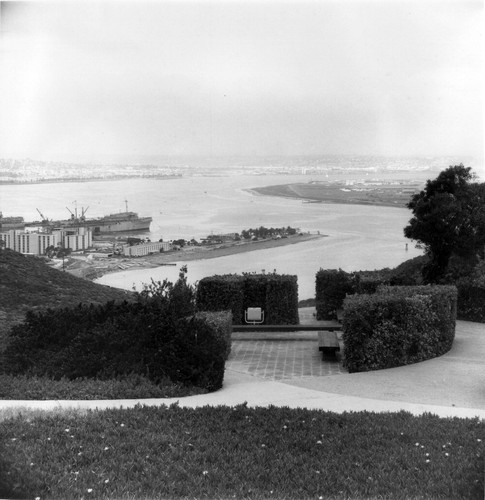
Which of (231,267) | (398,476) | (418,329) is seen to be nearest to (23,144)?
(231,267)

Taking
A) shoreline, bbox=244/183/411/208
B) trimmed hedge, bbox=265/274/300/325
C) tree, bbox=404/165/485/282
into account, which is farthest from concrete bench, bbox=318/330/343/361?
tree, bbox=404/165/485/282

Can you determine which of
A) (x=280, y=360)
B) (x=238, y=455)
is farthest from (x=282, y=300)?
(x=238, y=455)

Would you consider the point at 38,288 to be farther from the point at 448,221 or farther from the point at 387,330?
the point at 448,221

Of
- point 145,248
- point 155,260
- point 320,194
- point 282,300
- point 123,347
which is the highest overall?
point 320,194

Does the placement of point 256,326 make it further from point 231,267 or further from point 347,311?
point 347,311

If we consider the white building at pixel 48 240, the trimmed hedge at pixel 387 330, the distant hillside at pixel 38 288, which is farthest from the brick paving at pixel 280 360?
the white building at pixel 48 240

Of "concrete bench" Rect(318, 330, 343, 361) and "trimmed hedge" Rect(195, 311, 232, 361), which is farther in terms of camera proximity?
"concrete bench" Rect(318, 330, 343, 361)

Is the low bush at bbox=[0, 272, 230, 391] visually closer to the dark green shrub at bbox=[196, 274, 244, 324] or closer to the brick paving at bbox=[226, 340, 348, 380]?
the brick paving at bbox=[226, 340, 348, 380]
